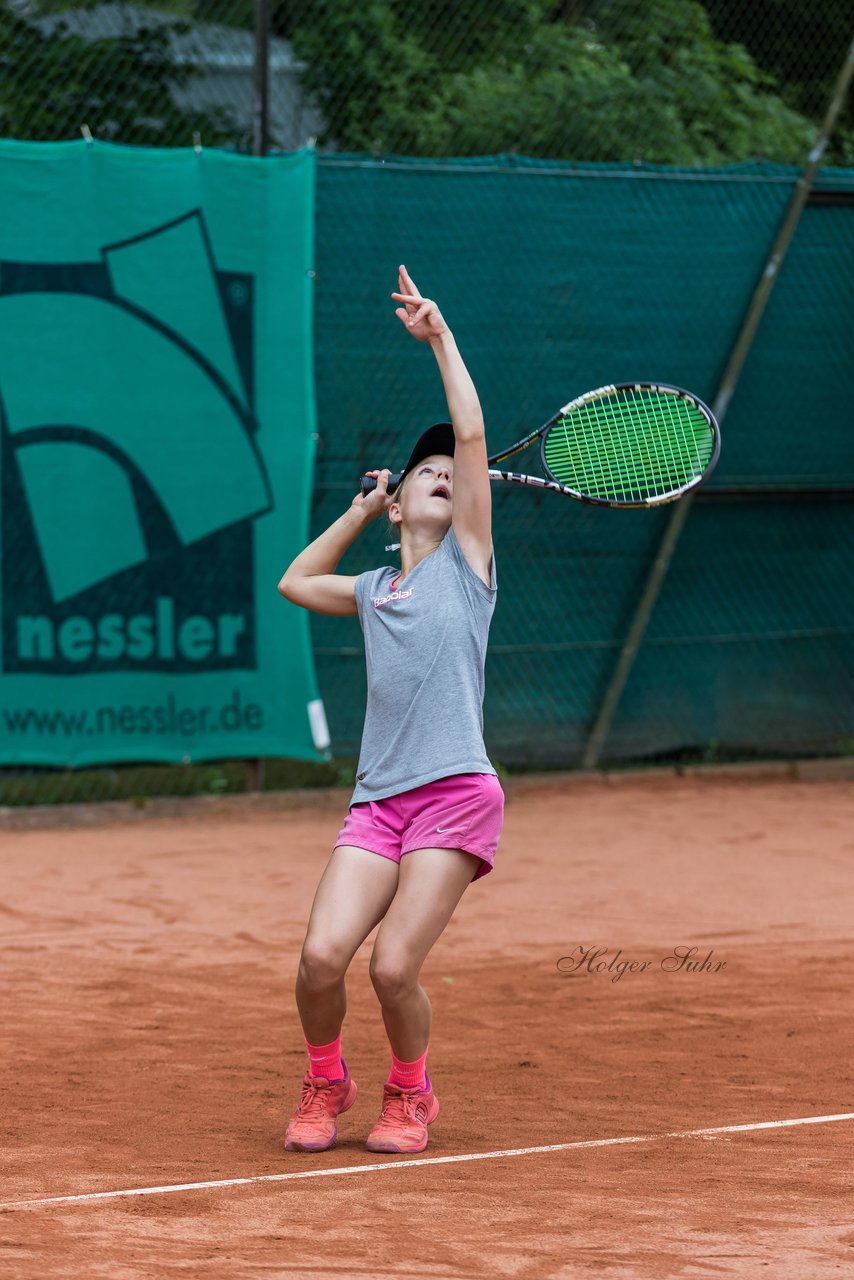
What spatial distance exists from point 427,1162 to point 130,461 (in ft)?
15.6

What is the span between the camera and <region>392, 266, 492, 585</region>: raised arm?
3860 mm

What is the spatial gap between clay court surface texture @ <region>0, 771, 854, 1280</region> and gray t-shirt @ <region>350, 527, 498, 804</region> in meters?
0.85

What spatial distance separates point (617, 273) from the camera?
8.59 m

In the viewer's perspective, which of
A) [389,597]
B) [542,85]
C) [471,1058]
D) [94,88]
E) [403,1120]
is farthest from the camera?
[542,85]

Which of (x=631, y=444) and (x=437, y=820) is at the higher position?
(x=631, y=444)

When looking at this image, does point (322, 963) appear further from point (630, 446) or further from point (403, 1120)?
point (630, 446)

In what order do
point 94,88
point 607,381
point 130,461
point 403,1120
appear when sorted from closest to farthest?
1. point 403,1120
2. point 130,461
3. point 607,381
4. point 94,88

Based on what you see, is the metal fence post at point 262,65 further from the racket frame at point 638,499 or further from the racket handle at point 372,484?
the racket handle at point 372,484

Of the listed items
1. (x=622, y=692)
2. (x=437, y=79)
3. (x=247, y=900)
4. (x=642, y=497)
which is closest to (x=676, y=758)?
(x=622, y=692)

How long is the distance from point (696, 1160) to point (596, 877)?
337 cm

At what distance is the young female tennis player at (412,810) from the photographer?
149 inches

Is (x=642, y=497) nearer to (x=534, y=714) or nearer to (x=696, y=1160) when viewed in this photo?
(x=696, y=1160)

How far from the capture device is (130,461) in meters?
7.88

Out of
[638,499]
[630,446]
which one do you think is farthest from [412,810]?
[630,446]
